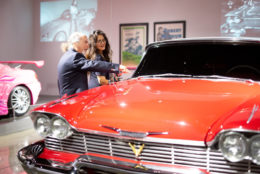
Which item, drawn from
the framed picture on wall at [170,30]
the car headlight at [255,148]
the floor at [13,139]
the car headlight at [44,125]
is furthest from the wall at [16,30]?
the car headlight at [255,148]

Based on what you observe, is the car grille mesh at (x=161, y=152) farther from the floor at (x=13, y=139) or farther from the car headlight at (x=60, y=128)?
the floor at (x=13, y=139)

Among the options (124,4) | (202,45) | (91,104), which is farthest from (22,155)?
(124,4)

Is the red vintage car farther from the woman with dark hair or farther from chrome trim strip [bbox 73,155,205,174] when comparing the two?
the woman with dark hair

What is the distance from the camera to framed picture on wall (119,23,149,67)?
8453 mm

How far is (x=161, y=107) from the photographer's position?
1678 millimetres

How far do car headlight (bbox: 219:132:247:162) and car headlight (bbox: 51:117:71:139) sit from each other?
999mm

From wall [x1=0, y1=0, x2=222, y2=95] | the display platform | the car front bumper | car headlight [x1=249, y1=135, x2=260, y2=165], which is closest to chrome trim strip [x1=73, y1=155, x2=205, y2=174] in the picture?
the car front bumper

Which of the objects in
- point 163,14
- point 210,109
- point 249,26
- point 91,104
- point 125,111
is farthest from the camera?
point 163,14

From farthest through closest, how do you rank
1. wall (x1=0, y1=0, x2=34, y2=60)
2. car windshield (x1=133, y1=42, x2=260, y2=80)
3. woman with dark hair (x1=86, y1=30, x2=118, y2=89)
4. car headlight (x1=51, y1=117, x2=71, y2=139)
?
wall (x1=0, y1=0, x2=34, y2=60)
woman with dark hair (x1=86, y1=30, x2=118, y2=89)
car windshield (x1=133, y1=42, x2=260, y2=80)
car headlight (x1=51, y1=117, x2=71, y2=139)

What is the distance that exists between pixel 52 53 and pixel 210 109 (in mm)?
9006

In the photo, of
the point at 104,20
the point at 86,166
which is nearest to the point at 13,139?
the point at 86,166

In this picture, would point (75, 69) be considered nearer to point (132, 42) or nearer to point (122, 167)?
point (122, 167)

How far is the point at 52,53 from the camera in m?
9.88

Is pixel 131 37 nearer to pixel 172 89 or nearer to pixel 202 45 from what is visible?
pixel 202 45
